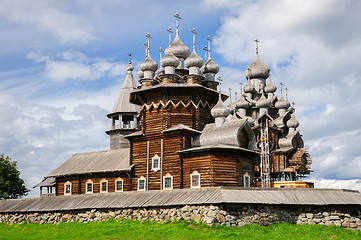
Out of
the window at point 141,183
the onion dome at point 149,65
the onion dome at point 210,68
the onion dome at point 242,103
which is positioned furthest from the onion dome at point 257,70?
the window at point 141,183

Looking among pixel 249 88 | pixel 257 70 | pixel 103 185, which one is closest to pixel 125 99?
pixel 249 88

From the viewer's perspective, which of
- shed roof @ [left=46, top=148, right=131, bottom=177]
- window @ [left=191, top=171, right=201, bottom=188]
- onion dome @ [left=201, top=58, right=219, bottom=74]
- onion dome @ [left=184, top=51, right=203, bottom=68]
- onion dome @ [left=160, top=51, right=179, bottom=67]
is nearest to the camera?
window @ [left=191, top=171, right=201, bottom=188]

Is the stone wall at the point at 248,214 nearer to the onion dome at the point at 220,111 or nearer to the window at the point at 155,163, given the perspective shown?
the window at the point at 155,163

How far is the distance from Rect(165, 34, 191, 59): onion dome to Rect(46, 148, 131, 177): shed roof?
347 inches

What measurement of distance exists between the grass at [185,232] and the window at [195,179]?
497 cm

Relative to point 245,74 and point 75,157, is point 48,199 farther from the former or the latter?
point 245,74

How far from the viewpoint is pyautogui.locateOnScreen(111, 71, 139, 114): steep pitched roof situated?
1832 inches

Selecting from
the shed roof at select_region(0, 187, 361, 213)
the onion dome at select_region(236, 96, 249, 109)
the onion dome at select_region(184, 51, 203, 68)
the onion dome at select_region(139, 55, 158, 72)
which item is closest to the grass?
the shed roof at select_region(0, 187, 361, 213)

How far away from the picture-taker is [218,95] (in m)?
33.9

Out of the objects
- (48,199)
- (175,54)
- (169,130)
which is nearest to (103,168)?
(48,199)

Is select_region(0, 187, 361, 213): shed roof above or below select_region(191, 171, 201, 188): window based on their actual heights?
below

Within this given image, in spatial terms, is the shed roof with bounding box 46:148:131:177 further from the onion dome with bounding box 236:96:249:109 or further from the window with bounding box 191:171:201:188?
the onion dome with bounding box 236:96:249:109

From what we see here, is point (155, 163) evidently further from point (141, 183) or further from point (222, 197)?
point (222, 197)

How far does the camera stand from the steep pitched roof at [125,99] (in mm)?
46531
